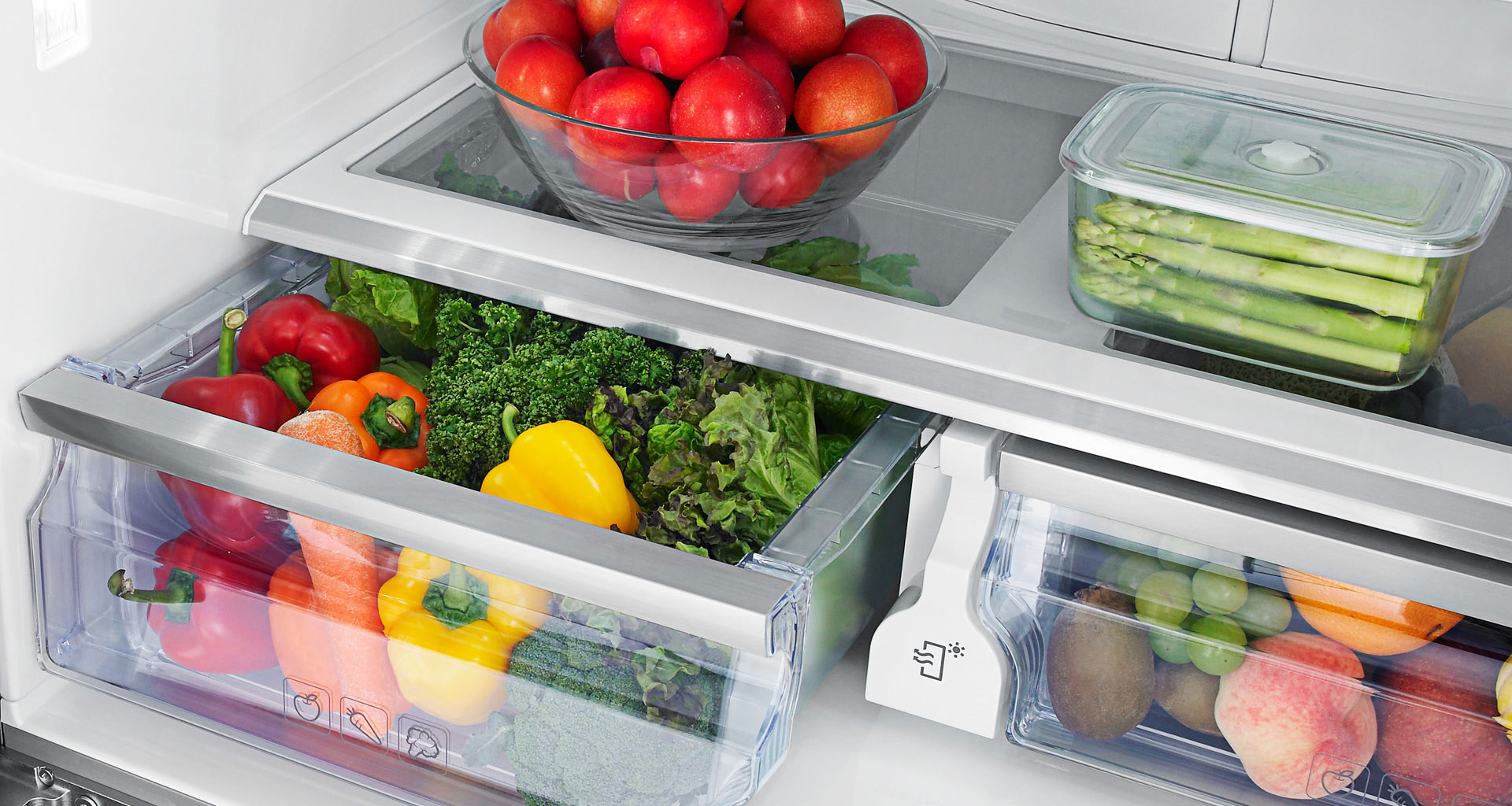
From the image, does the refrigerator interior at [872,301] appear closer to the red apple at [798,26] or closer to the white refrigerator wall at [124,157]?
the white refrigerator wall at [124,157]

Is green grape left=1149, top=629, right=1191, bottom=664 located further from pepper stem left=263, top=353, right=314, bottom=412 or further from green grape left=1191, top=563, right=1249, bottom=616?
pepper stem left=263, top=353, right=314, bottom=412

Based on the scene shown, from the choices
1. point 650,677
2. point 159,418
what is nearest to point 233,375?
point 159,418

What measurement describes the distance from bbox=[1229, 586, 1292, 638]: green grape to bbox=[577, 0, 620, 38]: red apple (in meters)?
0.66

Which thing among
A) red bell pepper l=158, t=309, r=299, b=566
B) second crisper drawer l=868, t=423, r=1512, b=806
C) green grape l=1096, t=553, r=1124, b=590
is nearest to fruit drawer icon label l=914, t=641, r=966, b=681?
second crisper drawer l=868, t=423, r=1512, b=806

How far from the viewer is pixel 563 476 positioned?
3.44ft

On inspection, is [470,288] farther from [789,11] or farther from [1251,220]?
[1251,220]

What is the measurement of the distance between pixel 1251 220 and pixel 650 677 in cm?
50

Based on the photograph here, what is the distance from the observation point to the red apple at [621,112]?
1049mm

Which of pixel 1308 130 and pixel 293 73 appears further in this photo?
pixel 293 73

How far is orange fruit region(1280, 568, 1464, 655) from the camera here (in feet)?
2.95

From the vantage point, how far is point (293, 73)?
3.92ft

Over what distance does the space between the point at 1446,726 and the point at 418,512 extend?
2.27 feet

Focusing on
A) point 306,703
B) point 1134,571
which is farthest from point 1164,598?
point 306,703

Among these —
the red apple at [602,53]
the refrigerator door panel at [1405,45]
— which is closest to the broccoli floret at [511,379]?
the red apple at [602,53]
